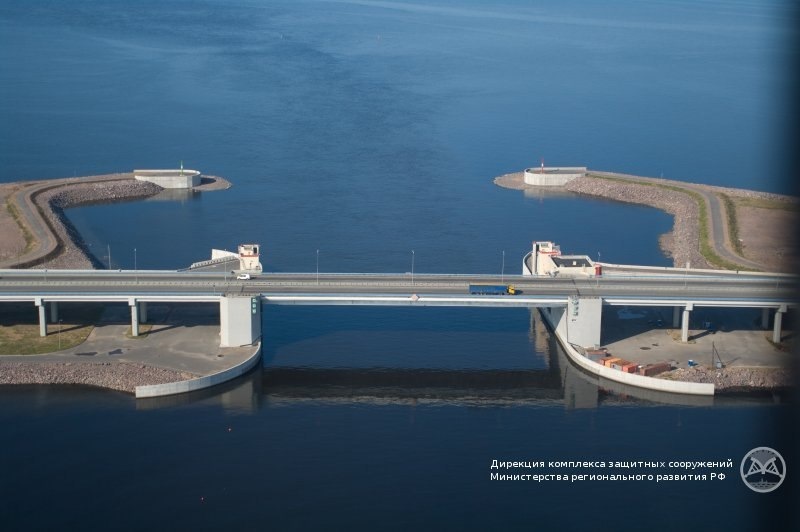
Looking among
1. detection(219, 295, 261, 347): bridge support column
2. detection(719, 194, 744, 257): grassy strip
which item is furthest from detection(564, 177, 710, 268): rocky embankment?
detection(219, 295, 261, 347): bridge support column

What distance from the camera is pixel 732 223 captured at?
63.6m

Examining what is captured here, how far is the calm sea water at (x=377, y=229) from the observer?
3114 cm

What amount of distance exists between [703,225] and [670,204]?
28.6 feet

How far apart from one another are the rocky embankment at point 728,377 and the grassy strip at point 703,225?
539 inches

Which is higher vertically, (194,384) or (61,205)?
(61,205)

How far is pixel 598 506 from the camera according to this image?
1217 inches

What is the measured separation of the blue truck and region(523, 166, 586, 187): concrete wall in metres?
34.2

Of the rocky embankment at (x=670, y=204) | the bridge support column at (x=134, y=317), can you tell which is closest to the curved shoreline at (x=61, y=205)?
the bridge support column at (x=134, y=317)

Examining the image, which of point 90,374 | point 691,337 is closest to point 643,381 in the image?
point 691,337

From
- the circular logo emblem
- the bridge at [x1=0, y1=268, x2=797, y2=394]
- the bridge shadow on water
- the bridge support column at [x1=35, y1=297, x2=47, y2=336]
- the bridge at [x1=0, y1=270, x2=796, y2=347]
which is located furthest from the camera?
the bridge at [x1=0, y1=270, x2=796, y2=347]

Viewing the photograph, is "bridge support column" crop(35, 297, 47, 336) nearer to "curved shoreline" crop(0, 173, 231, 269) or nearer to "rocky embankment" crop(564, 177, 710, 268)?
"curved shoreline" crop(0, 173, 231, 269)

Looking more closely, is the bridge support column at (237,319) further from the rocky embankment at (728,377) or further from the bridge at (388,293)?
the rocky embankment at (728,377)

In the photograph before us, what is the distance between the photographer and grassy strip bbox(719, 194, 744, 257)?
58.1 m

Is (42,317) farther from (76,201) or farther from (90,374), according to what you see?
(76,201)
